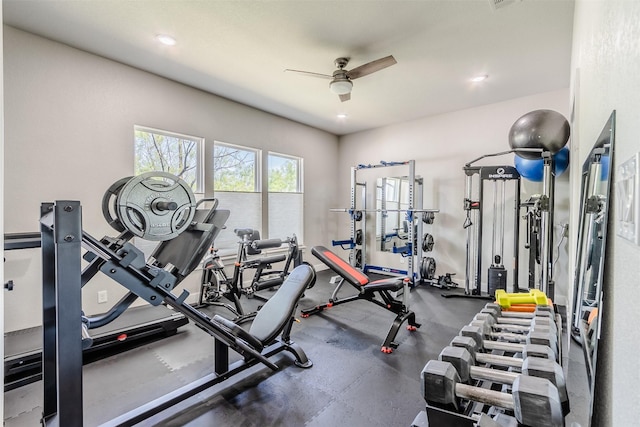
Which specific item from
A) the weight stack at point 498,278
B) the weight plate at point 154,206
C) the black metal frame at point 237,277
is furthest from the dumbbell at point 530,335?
the weight stack at point 498,278

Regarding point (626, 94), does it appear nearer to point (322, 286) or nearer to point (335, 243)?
point (322, 286)

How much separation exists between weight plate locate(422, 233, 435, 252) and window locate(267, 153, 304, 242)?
2165mm

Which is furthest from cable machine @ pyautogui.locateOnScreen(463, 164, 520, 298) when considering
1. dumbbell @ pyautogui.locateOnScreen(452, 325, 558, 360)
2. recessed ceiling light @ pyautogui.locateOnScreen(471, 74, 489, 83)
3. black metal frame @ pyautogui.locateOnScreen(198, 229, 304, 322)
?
dumbbell @ pyautogui.locateOnScreen(452, 325, 558, 360)

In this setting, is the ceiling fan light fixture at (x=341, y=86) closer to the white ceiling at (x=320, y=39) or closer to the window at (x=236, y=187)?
the white ceiling at (x=320, y=39)

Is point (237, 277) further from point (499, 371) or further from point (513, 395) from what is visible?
point (513, 395)

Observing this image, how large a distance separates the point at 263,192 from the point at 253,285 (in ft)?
5.36

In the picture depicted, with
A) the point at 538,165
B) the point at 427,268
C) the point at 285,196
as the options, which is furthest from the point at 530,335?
the point at 285,196

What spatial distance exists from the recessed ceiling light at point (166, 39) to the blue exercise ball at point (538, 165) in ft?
12.8

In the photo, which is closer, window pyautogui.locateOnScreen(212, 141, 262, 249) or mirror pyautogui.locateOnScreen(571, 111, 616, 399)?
mirror pyautogui.locateOnScreen(571, 111, 616, 399)

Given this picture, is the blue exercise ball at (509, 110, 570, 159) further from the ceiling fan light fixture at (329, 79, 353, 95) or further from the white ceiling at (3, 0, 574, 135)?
the ceiling fan light fixture at (329, 79, 353, 95)

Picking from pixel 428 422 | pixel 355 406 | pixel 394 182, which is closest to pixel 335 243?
pixel 394 182

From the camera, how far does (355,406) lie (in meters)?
1.90

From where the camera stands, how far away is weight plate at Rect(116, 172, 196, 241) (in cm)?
165

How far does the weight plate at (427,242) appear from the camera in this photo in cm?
479
